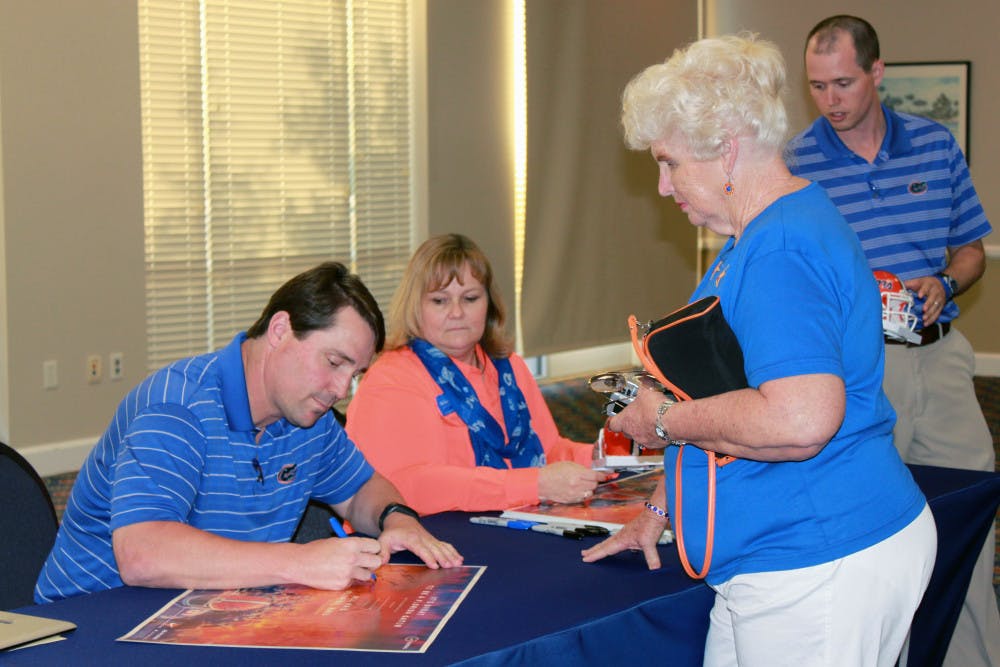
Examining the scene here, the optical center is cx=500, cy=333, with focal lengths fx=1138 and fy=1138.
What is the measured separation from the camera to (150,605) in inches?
70.9

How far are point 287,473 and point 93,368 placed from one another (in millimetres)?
3848

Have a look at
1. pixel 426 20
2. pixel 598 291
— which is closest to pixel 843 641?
pixel 426 20

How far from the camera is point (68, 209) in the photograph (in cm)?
554

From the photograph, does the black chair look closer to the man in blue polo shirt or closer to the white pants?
the man in blue polo shirt

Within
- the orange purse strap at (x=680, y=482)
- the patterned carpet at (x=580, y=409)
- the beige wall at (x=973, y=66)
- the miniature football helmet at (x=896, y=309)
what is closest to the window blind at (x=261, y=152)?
the patterned carpet at (x=580, y=409)

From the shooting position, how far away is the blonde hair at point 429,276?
9.55 feet

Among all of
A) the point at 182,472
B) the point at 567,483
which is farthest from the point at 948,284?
the point at 182,472

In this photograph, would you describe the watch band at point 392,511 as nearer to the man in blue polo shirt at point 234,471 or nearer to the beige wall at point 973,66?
the man in blue polo shirt at point 234,471

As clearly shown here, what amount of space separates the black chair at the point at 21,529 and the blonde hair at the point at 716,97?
1.39 m

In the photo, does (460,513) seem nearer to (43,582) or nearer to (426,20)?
(43,582)

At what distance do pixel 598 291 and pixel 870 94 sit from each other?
5163 mm

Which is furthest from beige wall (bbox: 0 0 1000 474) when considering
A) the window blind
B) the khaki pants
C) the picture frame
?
the picture frame

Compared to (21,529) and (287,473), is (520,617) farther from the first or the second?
(21,529)

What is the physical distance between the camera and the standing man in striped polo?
3.13m
